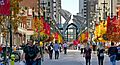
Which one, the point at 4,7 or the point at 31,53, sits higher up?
the point at 4,7

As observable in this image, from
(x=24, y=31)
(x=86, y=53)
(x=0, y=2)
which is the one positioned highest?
(x=0, y=2)

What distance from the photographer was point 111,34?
80812 millimetres

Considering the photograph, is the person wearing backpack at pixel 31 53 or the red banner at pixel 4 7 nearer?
the red banner at pixel 4 7

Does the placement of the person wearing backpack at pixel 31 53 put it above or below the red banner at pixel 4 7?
below

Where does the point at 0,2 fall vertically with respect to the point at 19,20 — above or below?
above

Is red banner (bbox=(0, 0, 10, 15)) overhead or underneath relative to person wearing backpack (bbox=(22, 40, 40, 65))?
overhead

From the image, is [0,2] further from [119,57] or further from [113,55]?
[119,57]

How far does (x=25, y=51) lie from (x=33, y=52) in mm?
367

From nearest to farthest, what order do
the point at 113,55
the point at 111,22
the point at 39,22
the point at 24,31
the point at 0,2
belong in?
1. the point at 0,2
2. the point at 113,55
3. the point at 39,22
4. the point at 111,22
5. the point at 24,31

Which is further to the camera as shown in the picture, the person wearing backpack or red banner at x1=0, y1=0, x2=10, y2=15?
the person wearing backpack

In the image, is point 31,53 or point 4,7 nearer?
point 4,7

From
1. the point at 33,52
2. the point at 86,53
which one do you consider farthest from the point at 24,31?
the point at 33,52

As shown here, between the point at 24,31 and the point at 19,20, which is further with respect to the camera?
the point at 24,31

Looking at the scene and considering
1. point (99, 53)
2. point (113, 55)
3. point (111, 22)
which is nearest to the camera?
point (113, 55)
